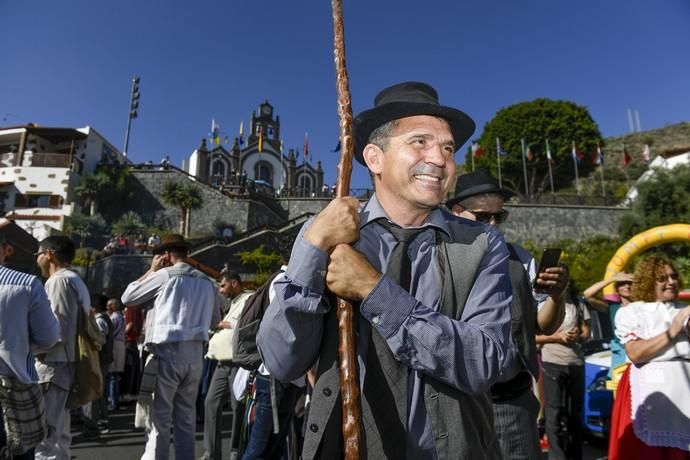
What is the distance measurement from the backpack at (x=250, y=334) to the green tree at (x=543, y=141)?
47.3m

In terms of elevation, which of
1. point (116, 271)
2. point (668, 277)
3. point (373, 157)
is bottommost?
point (668, 277)

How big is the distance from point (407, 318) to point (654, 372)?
10.5ft

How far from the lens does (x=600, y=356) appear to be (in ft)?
21.4

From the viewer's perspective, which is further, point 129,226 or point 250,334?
point 129,226

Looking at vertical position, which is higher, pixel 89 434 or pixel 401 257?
pixel 401 257

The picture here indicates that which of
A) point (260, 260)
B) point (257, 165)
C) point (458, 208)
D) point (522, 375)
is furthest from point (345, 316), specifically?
point (257, 165)

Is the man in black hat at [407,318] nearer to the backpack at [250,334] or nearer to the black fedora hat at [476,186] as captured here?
the black fedora hat at [476,186]

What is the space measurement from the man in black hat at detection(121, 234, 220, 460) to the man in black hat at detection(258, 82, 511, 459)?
3326 millimetres

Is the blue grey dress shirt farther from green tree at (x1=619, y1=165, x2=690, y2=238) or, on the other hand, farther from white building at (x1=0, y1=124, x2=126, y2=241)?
white building at (x1=0, y1=124, x2=126, y2=241)

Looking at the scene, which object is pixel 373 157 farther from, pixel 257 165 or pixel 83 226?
pixel 257 165

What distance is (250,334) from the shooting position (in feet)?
12.6

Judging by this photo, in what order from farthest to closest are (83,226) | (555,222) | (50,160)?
1. (50,160)
2. (555,222)
3. (83,226)

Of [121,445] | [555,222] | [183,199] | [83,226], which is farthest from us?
[555,222]

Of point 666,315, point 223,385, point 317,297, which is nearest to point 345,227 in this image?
point 317,297
